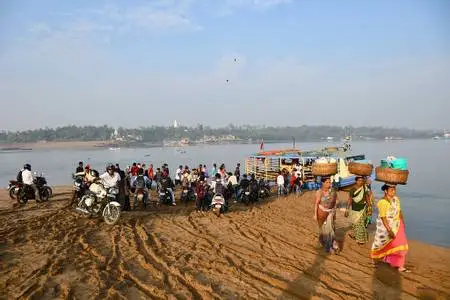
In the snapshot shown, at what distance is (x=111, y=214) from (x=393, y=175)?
654 cm

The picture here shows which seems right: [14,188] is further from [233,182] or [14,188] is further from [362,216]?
[362,216]

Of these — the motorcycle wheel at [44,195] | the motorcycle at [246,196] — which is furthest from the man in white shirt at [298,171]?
the motorcycle wheel at [44,195]

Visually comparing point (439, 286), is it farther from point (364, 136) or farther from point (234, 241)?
point (364, 136)

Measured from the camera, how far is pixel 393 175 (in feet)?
22.9

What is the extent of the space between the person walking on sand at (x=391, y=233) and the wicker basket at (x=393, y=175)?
545 mm

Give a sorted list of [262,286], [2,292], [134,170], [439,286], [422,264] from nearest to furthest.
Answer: [2,292] < [262,286] < [439,286] < [422,264] < [134,170]

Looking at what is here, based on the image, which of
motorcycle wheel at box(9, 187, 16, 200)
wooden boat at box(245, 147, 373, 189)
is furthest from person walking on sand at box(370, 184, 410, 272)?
motorcycle wheel at box(9, 187, 16, 200)

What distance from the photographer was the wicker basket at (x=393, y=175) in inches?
273

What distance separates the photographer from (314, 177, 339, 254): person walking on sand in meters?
7.12

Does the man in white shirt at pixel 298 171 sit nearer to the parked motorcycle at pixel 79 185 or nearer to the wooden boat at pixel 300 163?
the wooden boat at pixel 300 163

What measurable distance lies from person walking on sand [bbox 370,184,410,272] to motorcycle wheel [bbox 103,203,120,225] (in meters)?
6.09

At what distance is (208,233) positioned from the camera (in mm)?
8789

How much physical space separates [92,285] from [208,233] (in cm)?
376

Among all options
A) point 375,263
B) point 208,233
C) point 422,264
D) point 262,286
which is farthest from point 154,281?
point 422,264
